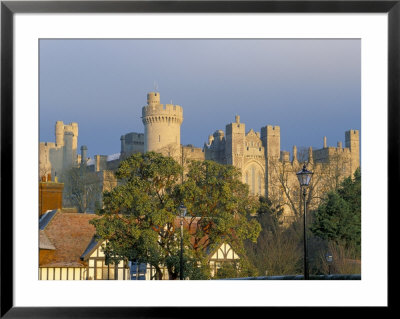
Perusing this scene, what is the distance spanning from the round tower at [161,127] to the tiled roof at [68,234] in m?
7.37

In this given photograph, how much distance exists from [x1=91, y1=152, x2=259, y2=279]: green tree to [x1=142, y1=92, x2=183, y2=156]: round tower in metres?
9.00

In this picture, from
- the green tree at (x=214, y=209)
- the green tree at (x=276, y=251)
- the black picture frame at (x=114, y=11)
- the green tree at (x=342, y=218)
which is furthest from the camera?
the green tree at (x=276, y=251)

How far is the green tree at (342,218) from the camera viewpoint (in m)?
11.4

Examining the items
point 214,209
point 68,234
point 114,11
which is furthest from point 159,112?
point 114,11

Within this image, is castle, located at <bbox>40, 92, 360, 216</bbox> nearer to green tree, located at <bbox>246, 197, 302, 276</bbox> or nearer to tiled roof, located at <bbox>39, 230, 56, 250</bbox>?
green tree, located at <bbox>246, 197, 302, 276</bbox>

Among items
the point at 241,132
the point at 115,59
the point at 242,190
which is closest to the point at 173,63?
the point at 115,59

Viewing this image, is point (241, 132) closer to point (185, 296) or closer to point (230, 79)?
point (230, 79)

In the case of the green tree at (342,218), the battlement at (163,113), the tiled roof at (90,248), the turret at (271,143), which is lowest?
the tiled roof at (90,248)

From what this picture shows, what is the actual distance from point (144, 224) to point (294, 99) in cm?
569

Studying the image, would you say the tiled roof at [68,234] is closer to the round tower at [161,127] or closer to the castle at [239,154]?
the castle at [239,154]

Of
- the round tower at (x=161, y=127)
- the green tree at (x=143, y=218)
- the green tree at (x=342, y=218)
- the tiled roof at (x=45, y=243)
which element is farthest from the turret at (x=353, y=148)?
the tiled roof at (x=45, y=243)

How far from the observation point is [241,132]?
23.2m

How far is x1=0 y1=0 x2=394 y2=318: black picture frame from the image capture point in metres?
2.96

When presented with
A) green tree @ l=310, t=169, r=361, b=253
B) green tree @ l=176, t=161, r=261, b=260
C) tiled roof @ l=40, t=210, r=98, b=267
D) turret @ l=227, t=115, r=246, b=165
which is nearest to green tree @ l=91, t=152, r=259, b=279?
green tree @ l=176, t=161, r=261, b=260
